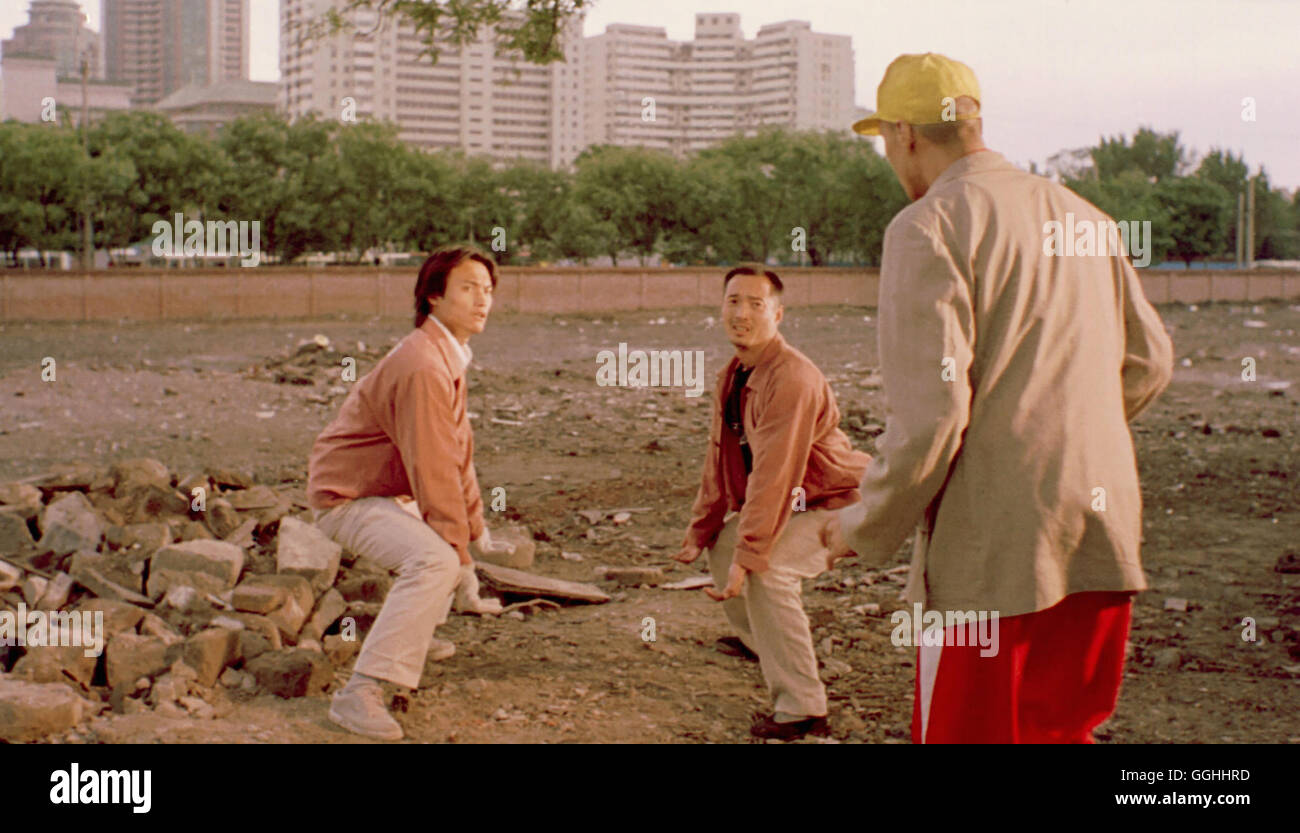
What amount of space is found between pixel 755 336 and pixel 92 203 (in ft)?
156

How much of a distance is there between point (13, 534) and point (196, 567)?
1567 millimetres

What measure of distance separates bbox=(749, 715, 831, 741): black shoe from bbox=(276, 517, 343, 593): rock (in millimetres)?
2612

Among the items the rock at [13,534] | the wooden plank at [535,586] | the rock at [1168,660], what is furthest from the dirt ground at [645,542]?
the rock at [13,534]

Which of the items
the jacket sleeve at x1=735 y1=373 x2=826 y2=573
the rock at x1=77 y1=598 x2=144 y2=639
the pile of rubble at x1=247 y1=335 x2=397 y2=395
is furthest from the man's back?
the pile of rubble at x1=247 y1=335 x2=397 y2=395

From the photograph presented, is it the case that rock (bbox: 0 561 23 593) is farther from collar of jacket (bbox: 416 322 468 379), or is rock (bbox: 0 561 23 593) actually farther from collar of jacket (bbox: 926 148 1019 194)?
collar of jacket (bbox: 926 148 1019 194)

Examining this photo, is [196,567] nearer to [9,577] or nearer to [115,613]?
[115,613]

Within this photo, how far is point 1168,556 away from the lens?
8078 mm

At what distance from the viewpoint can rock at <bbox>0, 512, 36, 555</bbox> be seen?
7059 millimetres

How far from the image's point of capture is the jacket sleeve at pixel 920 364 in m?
2.68

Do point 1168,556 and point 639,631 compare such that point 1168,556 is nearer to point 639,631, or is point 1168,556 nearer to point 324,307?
point 639,631

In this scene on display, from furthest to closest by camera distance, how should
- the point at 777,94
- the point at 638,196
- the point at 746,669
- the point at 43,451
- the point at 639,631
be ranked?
1. the point at 777,94
2. the point at 638,196
3. the point at 43,451
4. the point at 639,631
5. the point at 746,669

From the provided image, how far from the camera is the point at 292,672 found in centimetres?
521

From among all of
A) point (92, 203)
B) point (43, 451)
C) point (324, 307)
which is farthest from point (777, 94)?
point (43, 451)

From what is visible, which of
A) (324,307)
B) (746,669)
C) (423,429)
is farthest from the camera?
(324,307)
